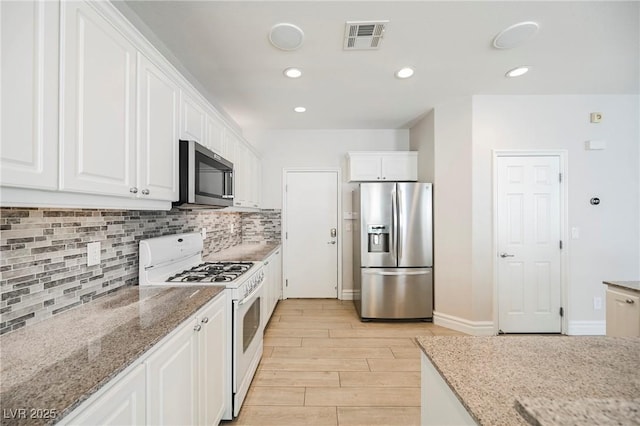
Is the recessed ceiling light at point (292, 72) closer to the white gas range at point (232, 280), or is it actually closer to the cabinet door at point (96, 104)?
the cabinet door at point (96, 104)

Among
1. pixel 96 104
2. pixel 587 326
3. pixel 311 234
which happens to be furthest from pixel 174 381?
pixel 587 326

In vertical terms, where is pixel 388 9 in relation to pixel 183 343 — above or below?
above

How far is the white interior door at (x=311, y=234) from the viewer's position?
416cm

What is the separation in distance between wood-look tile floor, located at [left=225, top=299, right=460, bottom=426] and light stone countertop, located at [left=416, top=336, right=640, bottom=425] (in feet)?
3.79

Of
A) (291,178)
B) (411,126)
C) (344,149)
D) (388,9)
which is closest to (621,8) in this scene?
(388,9)

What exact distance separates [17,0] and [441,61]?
8.33 ft

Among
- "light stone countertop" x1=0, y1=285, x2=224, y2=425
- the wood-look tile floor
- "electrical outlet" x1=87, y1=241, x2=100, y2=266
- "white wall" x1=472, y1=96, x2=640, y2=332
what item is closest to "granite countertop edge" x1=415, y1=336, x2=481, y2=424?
"light stone countertop" x1=0, y1=285, x2=224, y2=425

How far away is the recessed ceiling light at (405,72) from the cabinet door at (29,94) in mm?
2299

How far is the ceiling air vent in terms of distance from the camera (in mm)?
1797

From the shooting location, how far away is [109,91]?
1135mm

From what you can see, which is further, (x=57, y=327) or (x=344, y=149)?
(x=344, y=149)

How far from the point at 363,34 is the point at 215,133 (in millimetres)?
→ 1410

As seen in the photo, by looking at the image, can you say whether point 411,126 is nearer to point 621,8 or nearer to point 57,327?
point 621,8

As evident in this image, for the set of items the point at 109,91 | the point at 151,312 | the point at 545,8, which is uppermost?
the point at 545,8
